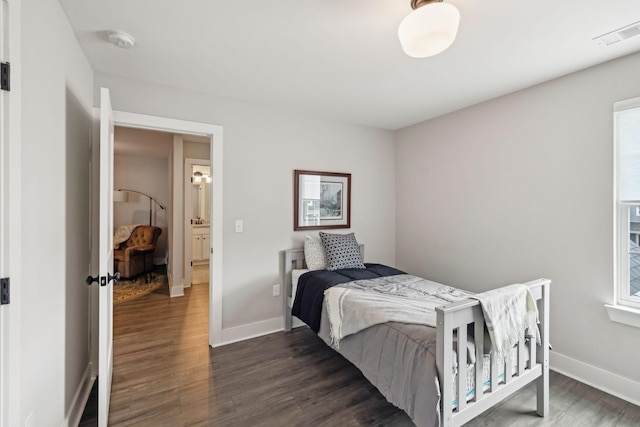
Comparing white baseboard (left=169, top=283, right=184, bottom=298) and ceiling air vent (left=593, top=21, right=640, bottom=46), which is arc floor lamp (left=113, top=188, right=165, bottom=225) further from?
ceiling air vent (left=593, top=21, right=640, bottom=46)

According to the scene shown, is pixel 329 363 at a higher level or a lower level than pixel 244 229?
lower

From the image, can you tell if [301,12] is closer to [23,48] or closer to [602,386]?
[23,48]

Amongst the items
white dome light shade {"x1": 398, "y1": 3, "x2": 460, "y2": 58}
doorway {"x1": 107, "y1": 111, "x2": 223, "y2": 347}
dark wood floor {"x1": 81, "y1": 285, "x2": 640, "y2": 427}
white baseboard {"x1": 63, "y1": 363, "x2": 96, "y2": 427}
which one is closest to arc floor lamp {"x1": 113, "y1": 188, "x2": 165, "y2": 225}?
dark wood floor {"x1": 81, "y1": 285, "x2": 640, "y2": 427}

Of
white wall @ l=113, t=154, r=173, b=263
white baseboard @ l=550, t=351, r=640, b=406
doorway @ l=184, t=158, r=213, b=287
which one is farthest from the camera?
white wall @ l=113, t=154, r=173, b=263

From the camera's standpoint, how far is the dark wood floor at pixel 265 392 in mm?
1816

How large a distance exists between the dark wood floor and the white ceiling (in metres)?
2.46

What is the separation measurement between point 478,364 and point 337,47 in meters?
2.15

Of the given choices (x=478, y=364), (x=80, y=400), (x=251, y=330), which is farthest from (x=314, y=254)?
(x=80, y=400)

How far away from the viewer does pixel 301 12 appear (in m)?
1.61

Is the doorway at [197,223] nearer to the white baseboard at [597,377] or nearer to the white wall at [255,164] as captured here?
the white wall at [255,164]

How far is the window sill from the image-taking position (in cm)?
196

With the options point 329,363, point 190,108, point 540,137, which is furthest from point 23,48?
point 540,137

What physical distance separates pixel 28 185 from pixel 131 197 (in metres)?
5.71

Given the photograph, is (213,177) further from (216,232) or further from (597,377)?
(597,377)
